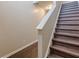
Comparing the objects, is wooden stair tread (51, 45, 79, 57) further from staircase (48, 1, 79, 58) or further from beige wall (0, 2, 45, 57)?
beige wall (0, 2, 45, 57)

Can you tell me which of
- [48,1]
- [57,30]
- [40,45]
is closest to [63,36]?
[57,30]

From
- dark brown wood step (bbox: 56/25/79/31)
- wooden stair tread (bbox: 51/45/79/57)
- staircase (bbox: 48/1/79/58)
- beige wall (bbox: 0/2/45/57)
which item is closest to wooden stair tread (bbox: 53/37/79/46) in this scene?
→ staircase (bbox: 48/1/79/58)

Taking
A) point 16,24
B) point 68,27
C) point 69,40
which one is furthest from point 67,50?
point 16,24

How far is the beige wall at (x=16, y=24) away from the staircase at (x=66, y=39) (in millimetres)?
1660

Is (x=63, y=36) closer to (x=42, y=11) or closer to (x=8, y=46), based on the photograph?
(x=8, y=46)

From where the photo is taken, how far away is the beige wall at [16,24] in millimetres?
4211

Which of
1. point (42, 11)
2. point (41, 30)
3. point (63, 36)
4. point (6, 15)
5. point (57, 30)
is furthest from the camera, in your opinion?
point (42, 11)

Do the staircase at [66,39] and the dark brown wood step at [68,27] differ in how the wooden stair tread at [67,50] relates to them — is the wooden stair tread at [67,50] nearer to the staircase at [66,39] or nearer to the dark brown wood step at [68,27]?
the staircase at [66,39]

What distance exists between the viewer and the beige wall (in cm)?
421

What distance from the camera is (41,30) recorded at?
2.99 meters

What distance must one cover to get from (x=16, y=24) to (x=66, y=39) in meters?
2.22

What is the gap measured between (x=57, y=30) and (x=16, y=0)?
1.98 metres

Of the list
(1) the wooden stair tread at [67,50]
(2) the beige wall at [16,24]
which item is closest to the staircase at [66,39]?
(1) the wooden stair tread at [67,50]

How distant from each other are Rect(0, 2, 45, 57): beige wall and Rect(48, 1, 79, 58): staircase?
5.45 feet
